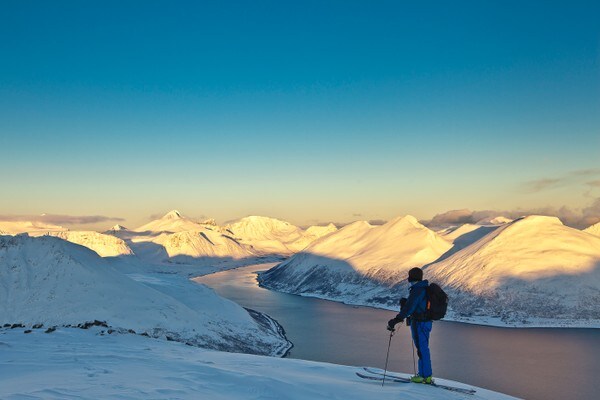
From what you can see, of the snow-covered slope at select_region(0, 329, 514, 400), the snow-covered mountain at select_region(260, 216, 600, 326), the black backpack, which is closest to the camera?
the snow-covered slope at select_region(0, 329, 514, 400)

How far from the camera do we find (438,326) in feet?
286

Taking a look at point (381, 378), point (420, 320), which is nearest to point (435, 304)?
point (420, 320)

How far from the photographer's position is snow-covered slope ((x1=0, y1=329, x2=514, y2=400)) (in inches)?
367

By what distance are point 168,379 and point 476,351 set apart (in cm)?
6154

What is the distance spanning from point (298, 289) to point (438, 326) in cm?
7208

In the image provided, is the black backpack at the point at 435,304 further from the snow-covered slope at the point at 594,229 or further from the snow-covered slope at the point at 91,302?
the snow-covered slope at the point at 594,229

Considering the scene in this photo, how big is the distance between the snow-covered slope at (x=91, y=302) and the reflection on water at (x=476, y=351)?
10.1 m

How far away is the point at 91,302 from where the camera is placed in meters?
48.2

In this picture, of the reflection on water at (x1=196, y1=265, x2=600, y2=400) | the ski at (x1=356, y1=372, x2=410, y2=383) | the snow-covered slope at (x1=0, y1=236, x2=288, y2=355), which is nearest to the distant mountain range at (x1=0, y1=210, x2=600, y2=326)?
the reflection on water at (x1=196, y1=265, x2=600, y2=400)

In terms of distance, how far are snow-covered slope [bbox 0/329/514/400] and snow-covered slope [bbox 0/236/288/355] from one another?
32223 mm

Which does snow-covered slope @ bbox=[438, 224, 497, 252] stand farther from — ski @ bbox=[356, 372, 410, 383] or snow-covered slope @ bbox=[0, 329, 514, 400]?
snow-covered slope @ bbox=[0, 329, 514, 400]

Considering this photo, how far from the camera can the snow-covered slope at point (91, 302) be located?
46.8 metres

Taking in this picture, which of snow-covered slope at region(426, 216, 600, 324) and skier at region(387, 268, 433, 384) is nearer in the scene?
skier at region(387, 268, 433, 384)

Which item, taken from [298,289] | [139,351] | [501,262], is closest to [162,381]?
[139,351]
